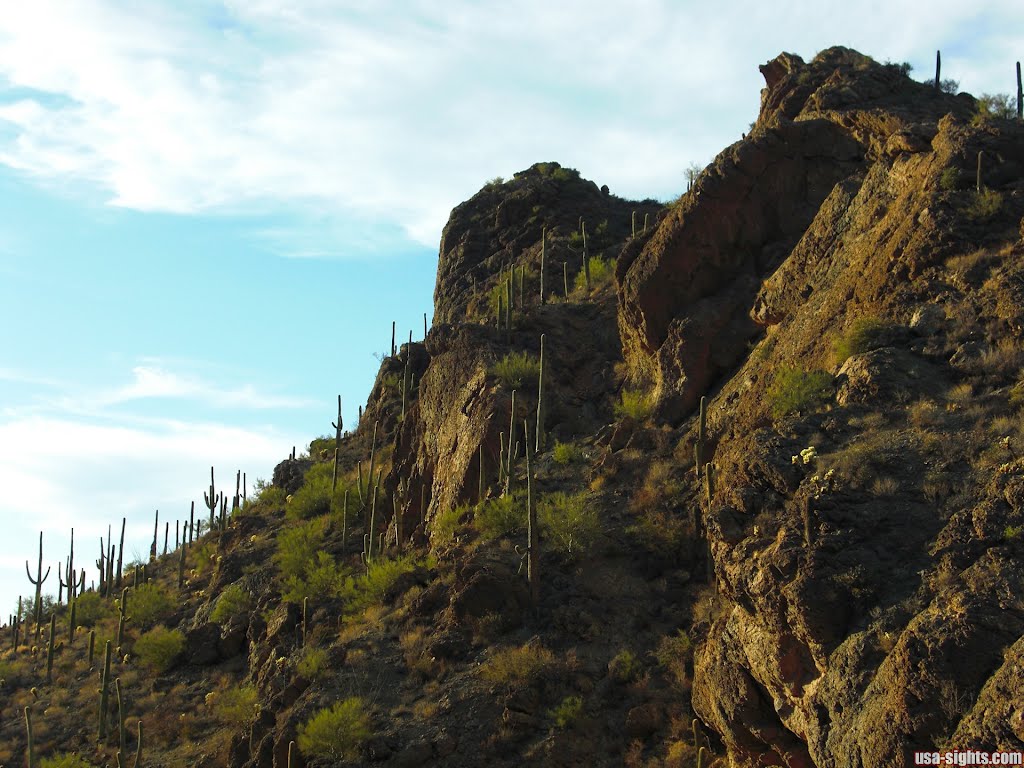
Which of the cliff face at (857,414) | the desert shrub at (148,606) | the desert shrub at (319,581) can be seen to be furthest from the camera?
the desert shrub at (148,606)

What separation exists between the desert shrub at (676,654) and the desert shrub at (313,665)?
27.0 ft

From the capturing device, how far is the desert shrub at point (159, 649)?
38406 millimetres

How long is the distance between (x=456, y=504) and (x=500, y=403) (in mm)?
3498

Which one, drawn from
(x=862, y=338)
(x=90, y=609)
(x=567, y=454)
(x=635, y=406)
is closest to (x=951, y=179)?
(x=862, y=338)

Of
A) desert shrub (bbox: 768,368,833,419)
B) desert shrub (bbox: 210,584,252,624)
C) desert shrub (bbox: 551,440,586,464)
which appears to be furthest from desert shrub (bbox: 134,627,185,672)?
desert shrub (bbox: 768,368,833,419)

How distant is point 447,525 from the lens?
3522 cm

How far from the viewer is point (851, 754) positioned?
18.2 m

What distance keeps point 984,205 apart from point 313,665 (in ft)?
63.3

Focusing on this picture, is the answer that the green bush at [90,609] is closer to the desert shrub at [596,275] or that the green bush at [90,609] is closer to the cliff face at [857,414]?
the desert shrub at [596,275]

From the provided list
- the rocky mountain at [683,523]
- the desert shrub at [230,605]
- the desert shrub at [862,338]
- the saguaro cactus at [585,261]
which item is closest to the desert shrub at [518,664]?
the rocky mountain at [683,523]

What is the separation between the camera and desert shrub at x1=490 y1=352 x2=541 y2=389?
38803mm

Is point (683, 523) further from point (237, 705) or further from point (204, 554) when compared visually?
point (204, 554)

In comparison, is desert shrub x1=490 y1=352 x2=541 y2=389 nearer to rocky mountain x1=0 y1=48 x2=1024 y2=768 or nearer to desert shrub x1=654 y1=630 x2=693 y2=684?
rocky mountain x1=0 y1=48 x2=1024 y2=768

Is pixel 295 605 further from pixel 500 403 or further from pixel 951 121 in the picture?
pixel 951 121
